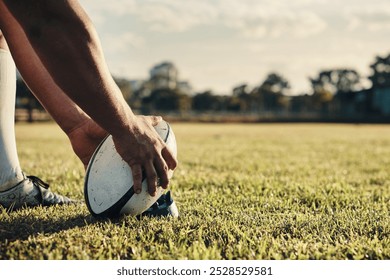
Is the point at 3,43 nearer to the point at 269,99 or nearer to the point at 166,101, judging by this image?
the point at 166,101

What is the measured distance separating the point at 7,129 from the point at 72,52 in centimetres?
132

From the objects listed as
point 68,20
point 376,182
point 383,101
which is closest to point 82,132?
point 68,20

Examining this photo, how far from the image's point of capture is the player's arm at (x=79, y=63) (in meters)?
1.60

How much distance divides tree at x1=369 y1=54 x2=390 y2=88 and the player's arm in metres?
55.8

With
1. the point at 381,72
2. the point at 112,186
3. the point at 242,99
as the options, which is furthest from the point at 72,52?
the point at 242,99

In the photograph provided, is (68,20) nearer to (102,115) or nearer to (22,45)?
(102,115)

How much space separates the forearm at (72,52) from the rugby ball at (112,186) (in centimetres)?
56

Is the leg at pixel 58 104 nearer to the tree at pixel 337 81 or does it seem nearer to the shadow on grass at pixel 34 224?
the shadow on grass at pixel 34 224

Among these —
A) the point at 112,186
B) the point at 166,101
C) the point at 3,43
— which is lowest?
the point at 112,186

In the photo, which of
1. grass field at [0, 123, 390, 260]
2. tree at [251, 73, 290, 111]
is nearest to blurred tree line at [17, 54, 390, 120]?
tree at [251, 73, 290, 111]

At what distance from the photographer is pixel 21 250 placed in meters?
1.90

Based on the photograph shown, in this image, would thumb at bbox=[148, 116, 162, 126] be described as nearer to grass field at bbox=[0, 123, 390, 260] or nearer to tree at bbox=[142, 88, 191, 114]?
grass field at bbox=[0, 123, 390, 260]

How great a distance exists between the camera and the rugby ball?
231 centimetres

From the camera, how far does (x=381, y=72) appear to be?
56.2 metres
